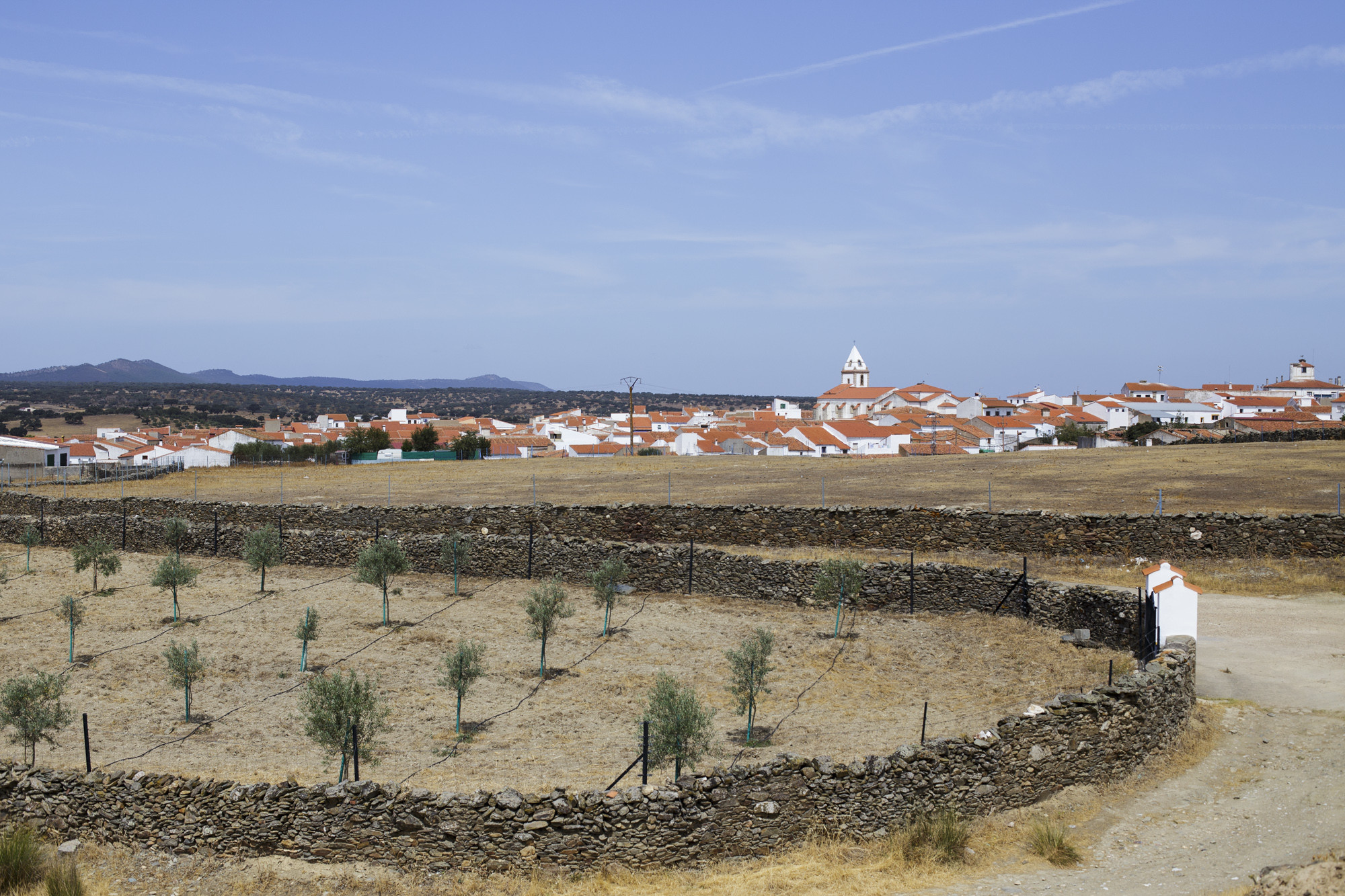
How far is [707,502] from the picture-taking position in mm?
40656

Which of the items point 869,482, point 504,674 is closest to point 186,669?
point 504,674

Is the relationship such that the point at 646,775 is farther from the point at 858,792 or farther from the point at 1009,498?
the point at 1009,498

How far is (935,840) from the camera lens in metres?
11.1

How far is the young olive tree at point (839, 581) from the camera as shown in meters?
22.9

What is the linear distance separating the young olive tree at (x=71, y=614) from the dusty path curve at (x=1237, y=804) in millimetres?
18076

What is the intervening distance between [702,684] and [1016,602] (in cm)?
812

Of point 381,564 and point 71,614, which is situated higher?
point 381,564

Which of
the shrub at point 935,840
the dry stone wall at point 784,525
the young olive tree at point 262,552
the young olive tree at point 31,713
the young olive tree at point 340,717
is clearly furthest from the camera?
the young olive tree at point 262,552

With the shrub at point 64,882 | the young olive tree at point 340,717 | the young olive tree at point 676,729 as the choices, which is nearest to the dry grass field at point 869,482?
the young olive tree at point 676,729

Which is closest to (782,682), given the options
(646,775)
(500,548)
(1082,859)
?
(646,775)

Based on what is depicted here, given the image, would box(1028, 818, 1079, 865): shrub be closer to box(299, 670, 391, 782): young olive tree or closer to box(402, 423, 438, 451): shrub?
box(299, 670, 391, 782): young olive tree

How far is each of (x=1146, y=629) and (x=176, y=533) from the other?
29534mm

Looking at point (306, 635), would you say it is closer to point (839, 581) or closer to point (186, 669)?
point (186, 669)

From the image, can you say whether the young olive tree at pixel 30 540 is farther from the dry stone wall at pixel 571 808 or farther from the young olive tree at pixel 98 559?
the dry stone wall at pixel 571 808
